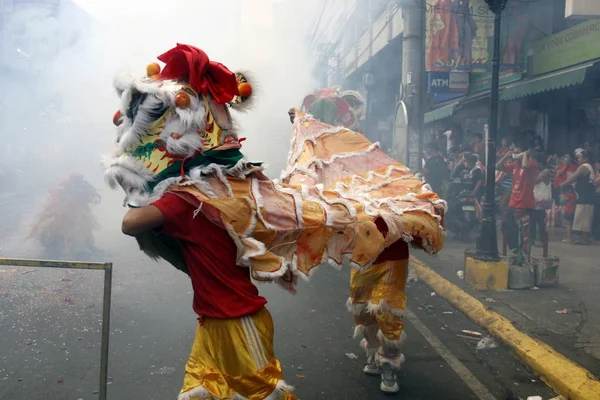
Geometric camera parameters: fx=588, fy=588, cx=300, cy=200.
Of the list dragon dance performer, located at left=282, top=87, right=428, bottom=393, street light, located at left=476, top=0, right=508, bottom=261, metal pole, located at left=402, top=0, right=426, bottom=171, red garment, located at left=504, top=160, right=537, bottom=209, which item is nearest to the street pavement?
dragon dance performer, located at left=282, top=87, right=428, bottom=393

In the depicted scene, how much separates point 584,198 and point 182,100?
371 inches

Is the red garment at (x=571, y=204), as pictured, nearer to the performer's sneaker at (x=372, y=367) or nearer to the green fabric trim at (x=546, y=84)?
the green fabric trim at (x=546, y=84)

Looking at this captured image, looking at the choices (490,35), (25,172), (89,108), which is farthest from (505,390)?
(25,172)

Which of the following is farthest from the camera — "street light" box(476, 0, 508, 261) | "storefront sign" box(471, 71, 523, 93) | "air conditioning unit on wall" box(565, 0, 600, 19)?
"storefront sign" box(471, 71, 523, 93)

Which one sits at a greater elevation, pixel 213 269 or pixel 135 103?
pixel 135 103

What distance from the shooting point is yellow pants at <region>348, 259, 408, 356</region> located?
150 inches

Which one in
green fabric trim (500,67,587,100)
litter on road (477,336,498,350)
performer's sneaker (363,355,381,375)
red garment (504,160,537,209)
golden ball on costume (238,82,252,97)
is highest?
green fabric trim (500,67,587,100)

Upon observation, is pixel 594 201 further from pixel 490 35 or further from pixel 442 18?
pixel 442 18

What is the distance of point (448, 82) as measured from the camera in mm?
13312

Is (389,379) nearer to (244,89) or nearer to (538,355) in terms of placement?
(538,355)

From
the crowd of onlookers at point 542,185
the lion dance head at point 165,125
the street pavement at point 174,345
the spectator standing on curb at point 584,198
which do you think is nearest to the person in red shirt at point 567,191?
the crowd of onlookers at point 542,185

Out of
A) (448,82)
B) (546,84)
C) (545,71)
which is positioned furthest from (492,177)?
(448,82)

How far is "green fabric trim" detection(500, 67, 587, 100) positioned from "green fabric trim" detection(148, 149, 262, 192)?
29.5 ft

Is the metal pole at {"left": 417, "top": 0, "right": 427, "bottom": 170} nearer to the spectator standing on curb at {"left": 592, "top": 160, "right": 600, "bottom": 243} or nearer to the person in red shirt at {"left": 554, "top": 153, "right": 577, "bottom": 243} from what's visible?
the person in red shirt at {"left": 554, "top": 153, "right": 577, "bottom": 243}
